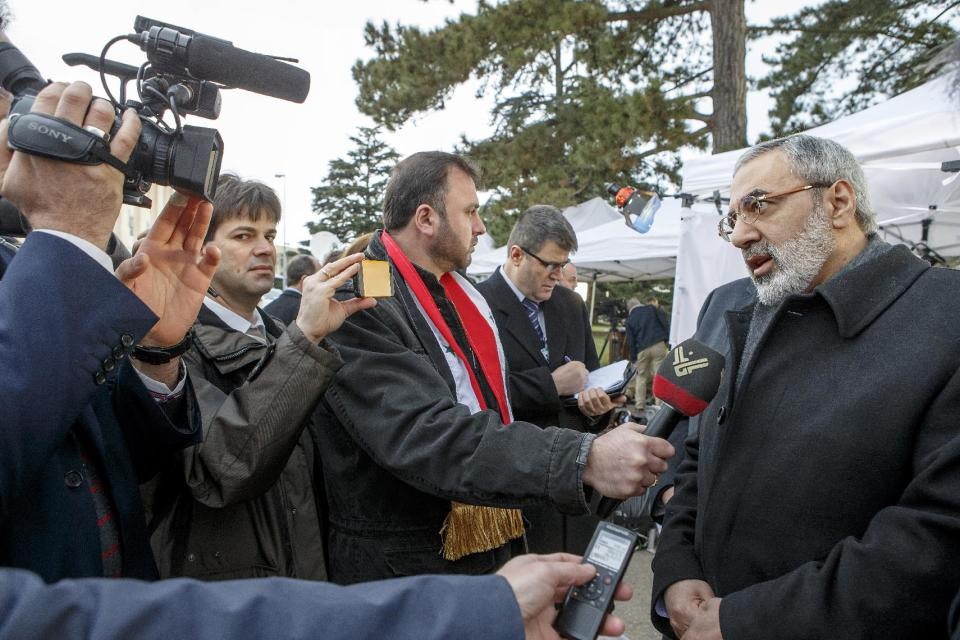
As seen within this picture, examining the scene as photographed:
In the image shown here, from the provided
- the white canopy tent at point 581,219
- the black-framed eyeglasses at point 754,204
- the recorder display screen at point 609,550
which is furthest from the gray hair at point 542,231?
the white canopy tent at point 581,219

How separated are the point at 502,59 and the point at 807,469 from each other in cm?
1074

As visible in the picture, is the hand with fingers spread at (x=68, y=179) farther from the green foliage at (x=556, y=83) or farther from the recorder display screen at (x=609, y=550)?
the green foliage at (x=556, y=83)

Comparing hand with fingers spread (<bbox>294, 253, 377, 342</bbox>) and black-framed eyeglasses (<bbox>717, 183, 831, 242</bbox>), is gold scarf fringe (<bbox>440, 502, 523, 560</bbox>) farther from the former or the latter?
black-framed eyeglasses (<bbox>717, 183, 831, 242</bbox>)

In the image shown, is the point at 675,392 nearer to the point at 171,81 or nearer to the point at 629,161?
the point at 171,81

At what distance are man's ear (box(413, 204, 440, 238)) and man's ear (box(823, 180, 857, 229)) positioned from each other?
1132 mm

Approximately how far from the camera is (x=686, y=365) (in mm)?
1514

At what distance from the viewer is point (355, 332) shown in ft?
5.80

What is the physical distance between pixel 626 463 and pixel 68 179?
117cm

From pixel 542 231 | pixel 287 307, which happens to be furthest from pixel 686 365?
pixel 287 307

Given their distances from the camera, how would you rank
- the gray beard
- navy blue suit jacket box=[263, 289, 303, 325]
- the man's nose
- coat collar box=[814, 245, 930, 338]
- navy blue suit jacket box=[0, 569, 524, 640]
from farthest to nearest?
1. navy blue suit jacket box=[263, 289, 303, 325]
2. the man's nose
3. the gray beard
4. coat collar box=[814, 245, 930, 338]
5. navy blue suit jacket box=[0, 569, 524, 640]

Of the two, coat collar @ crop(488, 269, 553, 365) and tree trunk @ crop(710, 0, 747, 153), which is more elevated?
tree trunk @ crop(710, 0, 747, 153)

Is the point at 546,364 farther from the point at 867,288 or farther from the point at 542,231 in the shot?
the point at 867,288

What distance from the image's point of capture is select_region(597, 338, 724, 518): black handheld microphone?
1.46 m

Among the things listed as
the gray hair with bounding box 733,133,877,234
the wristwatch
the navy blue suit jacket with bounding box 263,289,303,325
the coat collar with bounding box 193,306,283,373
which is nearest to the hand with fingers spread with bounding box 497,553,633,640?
the wristwatch
